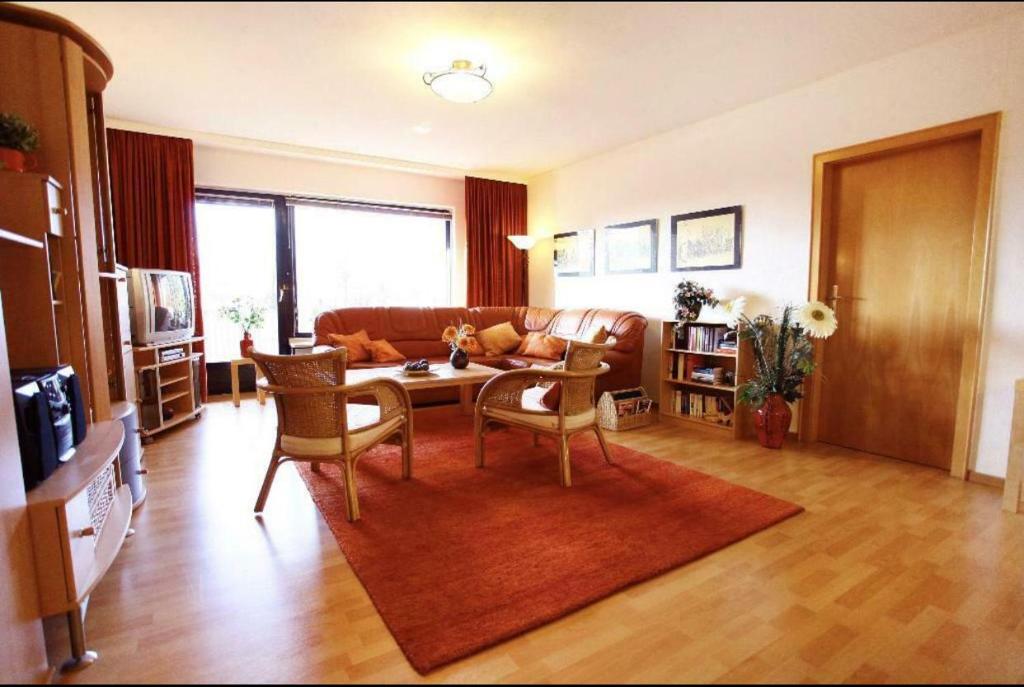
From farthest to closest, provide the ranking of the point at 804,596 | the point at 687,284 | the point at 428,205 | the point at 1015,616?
the point at 428,205, the point at 687,284, the point at 804,596, the point at 1015,616

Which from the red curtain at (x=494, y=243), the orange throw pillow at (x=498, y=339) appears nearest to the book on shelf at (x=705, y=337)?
the orange throw pillow at (x=498, y=339)

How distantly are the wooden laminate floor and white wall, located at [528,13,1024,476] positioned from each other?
2.62ft

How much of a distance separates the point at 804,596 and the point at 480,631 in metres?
1.04

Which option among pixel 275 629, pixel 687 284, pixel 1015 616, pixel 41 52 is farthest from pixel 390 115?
pixel 1015 616

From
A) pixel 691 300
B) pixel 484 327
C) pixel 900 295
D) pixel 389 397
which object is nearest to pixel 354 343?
pixel 484 327

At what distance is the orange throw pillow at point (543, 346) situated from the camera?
14.5ft

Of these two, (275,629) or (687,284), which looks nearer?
(275,629)

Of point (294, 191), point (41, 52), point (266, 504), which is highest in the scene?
point (294, 191)

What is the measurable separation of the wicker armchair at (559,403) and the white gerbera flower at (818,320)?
4.09 ft

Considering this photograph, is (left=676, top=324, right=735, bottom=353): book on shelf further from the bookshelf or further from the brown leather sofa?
the brown leather sofa

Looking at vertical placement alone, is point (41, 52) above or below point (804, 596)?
above

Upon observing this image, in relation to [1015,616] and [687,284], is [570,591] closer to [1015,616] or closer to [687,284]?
[1015,616]

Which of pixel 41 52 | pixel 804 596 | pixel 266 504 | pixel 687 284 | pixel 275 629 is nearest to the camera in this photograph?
pixel 41 52

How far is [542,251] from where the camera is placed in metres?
5.82
